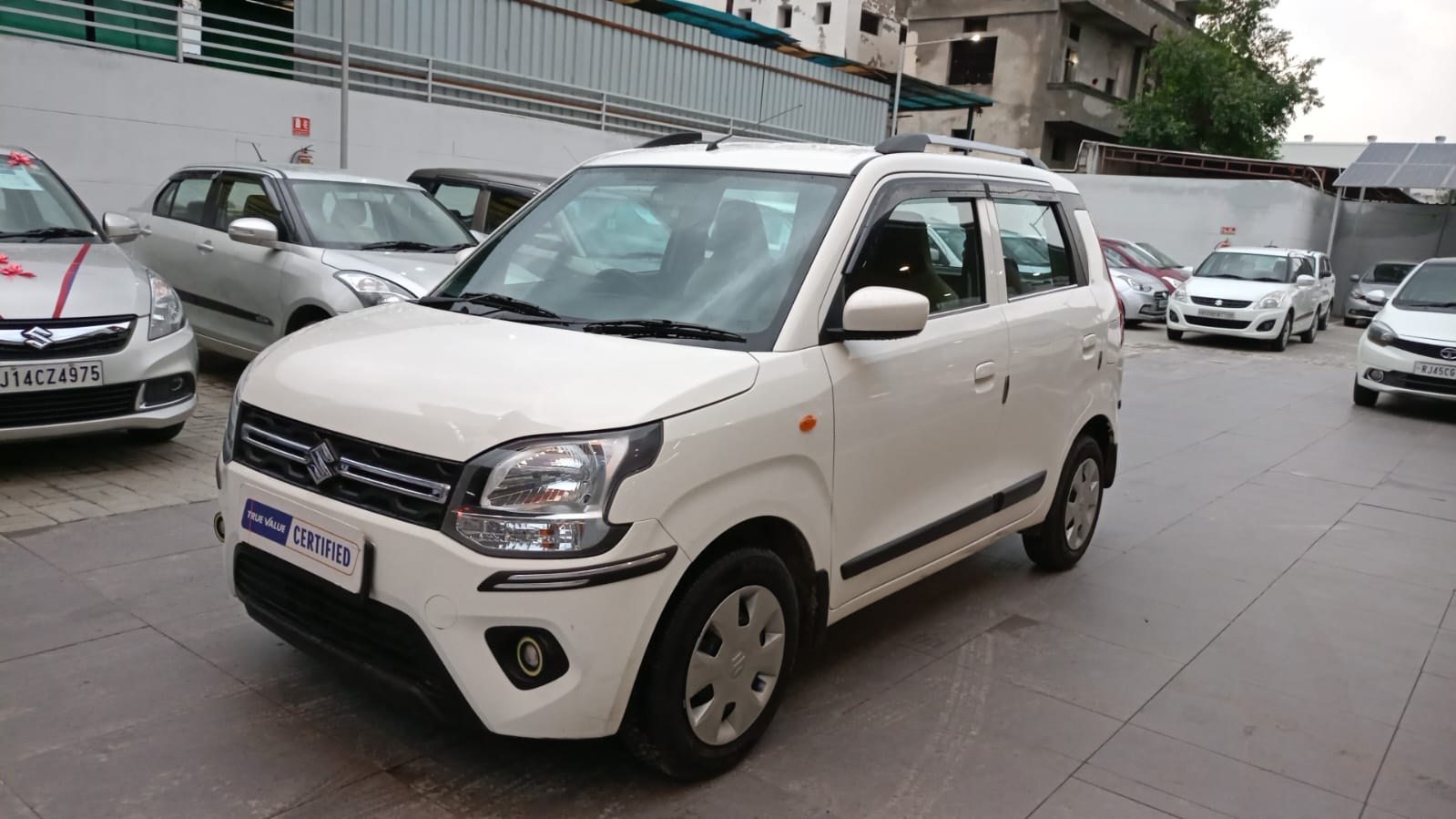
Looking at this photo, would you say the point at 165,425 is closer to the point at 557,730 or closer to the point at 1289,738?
the point at 557,730

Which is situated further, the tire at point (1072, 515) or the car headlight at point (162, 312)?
the car headlight at point (162, 312)

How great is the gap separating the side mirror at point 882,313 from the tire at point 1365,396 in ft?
33.4

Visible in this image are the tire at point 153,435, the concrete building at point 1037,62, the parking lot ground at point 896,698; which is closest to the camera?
the parking lot ground at point 896,698

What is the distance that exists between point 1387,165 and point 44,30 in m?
28.1

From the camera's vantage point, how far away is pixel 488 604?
8.84ft

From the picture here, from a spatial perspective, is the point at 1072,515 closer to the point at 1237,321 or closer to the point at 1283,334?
the point at 1237,321

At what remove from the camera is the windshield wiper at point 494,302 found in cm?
357

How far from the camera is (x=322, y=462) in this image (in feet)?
9.71

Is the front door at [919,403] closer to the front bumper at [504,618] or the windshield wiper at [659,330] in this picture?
the windshield wiper at [659,330]

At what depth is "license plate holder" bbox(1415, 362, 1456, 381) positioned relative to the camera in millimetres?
10477

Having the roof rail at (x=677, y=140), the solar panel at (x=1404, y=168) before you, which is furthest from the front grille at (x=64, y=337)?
the solar panel at (x=1404, y=168)

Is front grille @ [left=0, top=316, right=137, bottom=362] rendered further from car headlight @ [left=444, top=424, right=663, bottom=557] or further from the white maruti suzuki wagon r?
car headlight @ [left=444, top=424, right=663, bottom=557]

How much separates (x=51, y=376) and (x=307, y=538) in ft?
10.5

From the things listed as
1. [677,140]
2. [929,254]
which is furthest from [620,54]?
[929,254]
